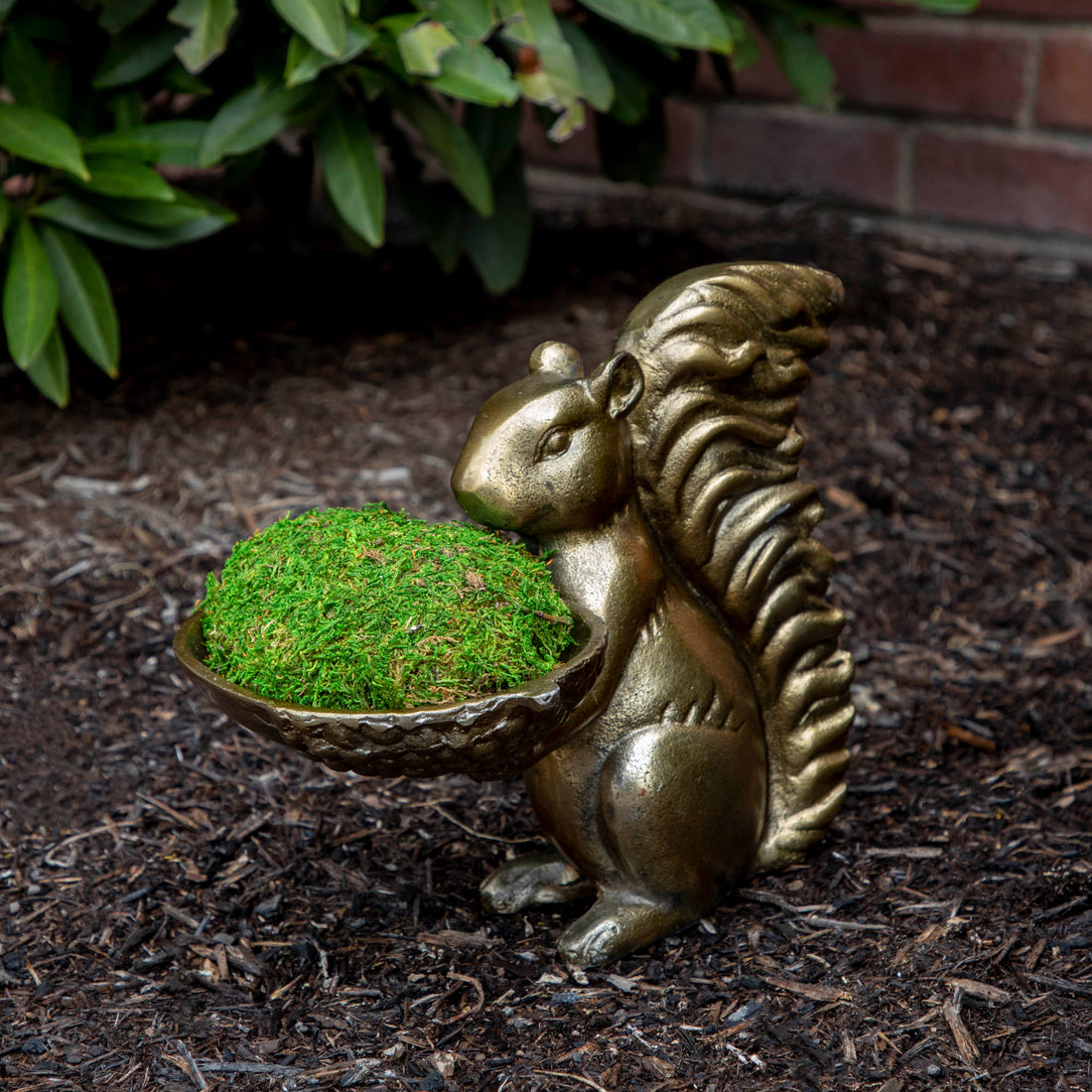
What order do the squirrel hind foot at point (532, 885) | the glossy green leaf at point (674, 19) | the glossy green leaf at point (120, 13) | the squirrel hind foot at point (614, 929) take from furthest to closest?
the glossy green leaf at point (674, 19)
the glossy green leaf at point (120, 13)
the squirrel hind foot at point (532, 885)
the squirrel hind foot at point (614, 929)

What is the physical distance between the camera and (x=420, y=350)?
12.4 feet

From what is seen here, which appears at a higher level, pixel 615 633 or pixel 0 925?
pixel 615 633

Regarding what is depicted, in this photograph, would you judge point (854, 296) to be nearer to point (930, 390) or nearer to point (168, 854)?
point (930, 390)

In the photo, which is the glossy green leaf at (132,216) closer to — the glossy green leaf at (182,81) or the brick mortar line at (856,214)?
the glossy green leaf at (182,81)

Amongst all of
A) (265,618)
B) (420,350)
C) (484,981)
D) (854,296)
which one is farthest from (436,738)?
(854,296)

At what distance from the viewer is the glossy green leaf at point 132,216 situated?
3.07 meters

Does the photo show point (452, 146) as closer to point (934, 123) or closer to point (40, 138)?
point (40, 138)

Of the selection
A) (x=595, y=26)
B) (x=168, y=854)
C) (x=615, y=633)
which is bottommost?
(x=168, y=854)

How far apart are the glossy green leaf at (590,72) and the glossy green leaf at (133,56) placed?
36.8 inches

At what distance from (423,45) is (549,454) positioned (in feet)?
4.52

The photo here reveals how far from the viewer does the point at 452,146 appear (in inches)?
127

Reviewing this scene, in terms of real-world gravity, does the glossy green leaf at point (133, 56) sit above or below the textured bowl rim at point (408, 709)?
above

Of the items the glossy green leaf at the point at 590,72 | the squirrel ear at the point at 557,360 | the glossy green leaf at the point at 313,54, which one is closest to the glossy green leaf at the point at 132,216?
the glossy green leaf at the point at 313,54

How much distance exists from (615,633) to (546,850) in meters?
0.45
